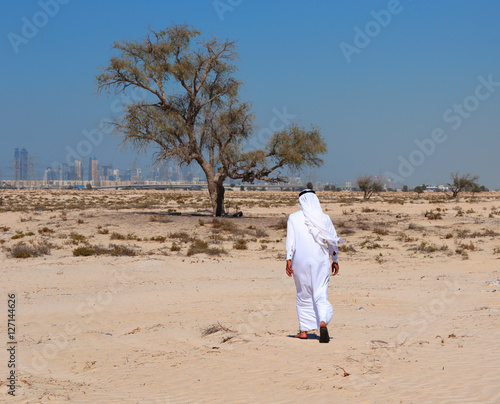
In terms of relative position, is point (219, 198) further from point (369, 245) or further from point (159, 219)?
point (369, 245)

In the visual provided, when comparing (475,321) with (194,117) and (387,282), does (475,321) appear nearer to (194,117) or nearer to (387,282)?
(387,282)

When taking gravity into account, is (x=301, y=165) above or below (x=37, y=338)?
above

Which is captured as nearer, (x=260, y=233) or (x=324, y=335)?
(x=324, y=335)

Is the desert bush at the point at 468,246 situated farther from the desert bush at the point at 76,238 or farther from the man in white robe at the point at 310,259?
the man in white robe at the point at 310,259

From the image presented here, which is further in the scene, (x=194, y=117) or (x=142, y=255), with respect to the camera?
(x=194, y=117)

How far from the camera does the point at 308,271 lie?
821 centimetres

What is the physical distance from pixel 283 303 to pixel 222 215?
2201cm

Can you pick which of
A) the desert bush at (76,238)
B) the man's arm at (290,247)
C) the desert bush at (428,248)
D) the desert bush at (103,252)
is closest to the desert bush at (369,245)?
the desert bush at (428,248)

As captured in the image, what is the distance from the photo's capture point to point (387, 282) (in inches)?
605

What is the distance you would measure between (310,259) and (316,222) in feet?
1.78

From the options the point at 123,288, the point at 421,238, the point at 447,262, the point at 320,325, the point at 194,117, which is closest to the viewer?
the point at 320,325

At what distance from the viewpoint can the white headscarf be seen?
8.23 metres

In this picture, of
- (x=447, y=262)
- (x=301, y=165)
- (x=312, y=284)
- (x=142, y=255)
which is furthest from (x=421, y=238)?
(x=312, y=284)

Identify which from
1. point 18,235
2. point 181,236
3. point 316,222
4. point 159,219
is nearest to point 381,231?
point 181,236
